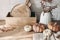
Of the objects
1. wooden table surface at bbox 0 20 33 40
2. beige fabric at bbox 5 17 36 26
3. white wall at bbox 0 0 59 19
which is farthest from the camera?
white wall at bbox 0 0 59 19

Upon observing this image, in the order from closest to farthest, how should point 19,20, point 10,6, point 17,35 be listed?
point 17,35, point 19,20, point 10,6

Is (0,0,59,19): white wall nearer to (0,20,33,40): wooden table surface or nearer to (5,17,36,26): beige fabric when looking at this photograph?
(5,17,36,26): beige fabric

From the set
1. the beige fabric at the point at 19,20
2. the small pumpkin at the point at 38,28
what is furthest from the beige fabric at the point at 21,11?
the small pumpkin at the point at 38,28

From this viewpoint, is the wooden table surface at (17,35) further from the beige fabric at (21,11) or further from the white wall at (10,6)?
the white wall at (10,6)

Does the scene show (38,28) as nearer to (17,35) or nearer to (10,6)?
(17,35)

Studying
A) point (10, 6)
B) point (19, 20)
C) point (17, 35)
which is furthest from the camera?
point (10, 6)

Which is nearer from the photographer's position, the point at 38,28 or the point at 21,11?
the point at 38,28

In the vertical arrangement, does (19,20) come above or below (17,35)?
above

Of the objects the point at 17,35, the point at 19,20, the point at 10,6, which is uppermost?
the point at 10,6

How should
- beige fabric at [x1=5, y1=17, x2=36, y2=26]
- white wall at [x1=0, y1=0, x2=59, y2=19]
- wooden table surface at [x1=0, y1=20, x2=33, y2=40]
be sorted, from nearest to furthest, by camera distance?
wooden table surface at [x1=0, y1=20, x2=33, y2=40]
beige fabric at [x1=5, y1=17, x2=36, y2=26]
white wall at [x1=0, y1=0, x2=59, y2=19]

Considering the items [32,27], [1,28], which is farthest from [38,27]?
[1,28]

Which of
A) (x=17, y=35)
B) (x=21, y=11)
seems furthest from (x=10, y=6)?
(x=17, y=35)

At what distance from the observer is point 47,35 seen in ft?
3.48

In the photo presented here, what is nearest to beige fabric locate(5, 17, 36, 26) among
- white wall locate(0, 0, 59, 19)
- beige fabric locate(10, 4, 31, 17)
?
beige fabric locate(10, 4, 31, 17)
